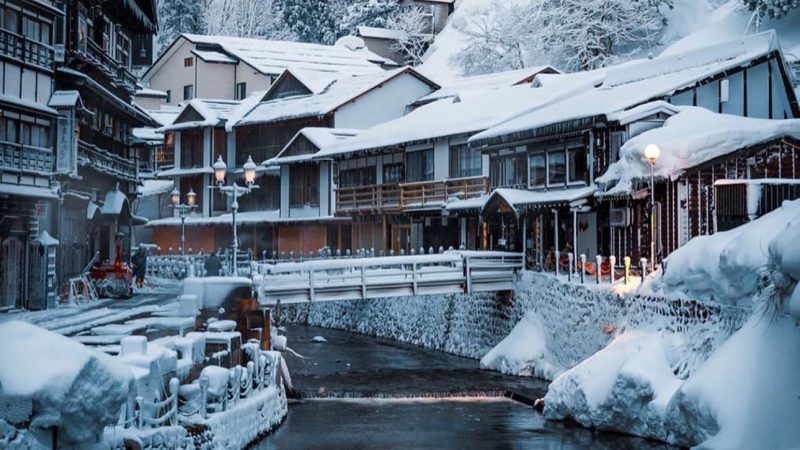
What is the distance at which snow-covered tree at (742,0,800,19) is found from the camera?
57.3m

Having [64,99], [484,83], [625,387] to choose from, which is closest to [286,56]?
[484,83]

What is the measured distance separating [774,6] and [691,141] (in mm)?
29210

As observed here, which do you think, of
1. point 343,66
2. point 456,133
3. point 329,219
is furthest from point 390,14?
point 456,133

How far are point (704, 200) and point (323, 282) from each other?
12.1 meters

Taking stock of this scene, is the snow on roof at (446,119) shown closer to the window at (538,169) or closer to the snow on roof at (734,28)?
the window at (538,169)

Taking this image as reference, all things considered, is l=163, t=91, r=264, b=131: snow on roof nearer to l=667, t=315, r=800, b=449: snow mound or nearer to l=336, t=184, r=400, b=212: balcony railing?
l=336, t=184, r=400, b=212: balcony railing

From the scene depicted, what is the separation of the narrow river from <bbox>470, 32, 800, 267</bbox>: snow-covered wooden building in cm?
583

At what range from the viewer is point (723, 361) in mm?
21844

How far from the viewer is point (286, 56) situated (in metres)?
73.6

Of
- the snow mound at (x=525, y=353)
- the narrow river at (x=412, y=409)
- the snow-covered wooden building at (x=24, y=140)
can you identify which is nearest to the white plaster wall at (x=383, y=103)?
the narrow river at (x=412, y=409)

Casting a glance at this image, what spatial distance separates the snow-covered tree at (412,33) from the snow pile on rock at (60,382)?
71.9 meters

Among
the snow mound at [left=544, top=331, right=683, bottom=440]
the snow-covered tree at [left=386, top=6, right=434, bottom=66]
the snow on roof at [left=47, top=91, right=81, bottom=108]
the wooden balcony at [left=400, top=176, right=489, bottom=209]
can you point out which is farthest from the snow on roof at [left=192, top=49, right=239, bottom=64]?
the snow mound at [left=544, top=331, right=683, bottom=440]

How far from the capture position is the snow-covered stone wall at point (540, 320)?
83.6ft

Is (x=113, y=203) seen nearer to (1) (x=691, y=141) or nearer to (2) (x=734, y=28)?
(1) (x=691, y=141)
